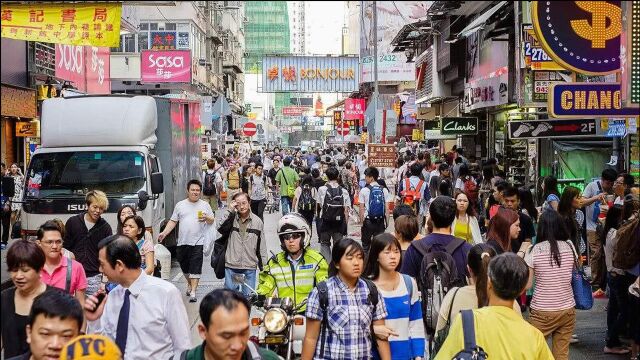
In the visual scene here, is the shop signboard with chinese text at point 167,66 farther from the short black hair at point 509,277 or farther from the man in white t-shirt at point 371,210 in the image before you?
the short black hair at point 509,277

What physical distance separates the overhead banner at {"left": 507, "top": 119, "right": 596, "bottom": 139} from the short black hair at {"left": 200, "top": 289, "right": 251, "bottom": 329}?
12.2 m

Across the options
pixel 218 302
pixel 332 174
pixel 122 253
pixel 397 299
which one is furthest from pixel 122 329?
pixel 332 174

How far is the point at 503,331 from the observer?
452cm

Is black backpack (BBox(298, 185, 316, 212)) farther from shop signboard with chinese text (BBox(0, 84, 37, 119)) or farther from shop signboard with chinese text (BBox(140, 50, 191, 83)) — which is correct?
shop signboard with chinese text (BBox(140, 50, 191, 83))

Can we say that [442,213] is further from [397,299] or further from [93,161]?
[93,161]

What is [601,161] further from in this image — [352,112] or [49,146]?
[352,112]

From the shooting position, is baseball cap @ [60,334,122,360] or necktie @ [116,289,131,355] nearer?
baseball cap @ [60,334,122,360]

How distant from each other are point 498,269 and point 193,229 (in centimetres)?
828

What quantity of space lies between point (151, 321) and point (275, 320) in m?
0.96

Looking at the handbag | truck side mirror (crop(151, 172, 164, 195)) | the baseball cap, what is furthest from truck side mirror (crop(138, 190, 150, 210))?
the baseball cap

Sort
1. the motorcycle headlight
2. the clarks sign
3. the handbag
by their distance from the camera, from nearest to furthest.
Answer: the motorcycle headlight, the handbag, the clarks sign

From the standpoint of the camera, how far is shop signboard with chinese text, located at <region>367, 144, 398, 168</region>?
2316cm

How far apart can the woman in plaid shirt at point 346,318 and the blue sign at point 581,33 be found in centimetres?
254

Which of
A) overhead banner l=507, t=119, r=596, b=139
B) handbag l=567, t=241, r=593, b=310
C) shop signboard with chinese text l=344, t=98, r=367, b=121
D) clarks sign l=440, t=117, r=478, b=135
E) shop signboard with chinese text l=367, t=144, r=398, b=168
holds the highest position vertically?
shop signboard with chinese text l=344, t=98, r=367, b=121
